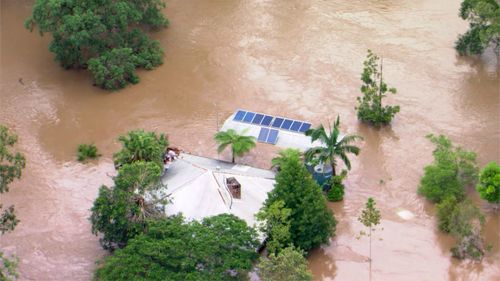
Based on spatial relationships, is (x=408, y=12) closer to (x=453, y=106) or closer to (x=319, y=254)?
A: (x=453, y=106)

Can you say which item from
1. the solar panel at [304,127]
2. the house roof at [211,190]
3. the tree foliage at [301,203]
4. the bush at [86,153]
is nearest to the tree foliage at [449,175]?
the tree foliage at [301,203]

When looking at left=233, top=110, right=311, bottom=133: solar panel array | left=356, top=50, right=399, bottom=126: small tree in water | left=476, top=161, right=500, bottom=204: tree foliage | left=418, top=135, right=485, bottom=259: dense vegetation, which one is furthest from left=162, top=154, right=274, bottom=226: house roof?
left=476, top=161, right=500, bottom=204: tree foliage

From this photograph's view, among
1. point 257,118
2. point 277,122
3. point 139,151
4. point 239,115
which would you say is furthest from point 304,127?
point 139,151

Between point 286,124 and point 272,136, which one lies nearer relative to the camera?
point 272,136

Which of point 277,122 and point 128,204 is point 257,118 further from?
point 128,204

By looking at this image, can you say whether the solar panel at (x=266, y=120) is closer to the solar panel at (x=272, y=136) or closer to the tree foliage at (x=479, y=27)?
the solar panel at (x=272, y=136)

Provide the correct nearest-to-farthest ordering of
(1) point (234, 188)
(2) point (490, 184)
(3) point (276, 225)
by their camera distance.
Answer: (3) point (276, 225) < (2) point (490, 184) < (1) point (234, 188)
